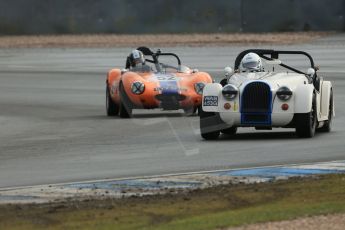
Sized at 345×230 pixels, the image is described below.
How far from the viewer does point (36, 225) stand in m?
10.2

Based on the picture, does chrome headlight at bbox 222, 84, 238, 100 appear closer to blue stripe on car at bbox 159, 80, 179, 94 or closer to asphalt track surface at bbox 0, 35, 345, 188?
asphalt track surface at bbox 0, 35, 345, 188

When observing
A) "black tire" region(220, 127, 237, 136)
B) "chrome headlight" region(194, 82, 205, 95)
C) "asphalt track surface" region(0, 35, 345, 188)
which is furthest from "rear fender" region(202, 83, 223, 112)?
"chrome headlight" region(194, 82, 205, 95)

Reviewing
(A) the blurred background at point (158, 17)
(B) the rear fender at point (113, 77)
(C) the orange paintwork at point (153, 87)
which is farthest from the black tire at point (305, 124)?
(A) the blurred background at point (158, 17)

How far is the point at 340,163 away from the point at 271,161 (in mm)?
878

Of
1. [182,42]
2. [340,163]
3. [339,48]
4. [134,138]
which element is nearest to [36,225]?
[340,163]

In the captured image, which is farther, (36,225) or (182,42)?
(182,42)

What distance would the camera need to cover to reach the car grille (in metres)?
17.0

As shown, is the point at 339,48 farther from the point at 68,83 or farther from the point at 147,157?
the point at 147,157

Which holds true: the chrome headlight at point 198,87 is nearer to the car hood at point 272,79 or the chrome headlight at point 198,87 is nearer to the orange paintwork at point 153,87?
the orange paintwork at point 153,87

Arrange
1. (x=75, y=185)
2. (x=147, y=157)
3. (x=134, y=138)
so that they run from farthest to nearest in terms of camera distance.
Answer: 1. (x=134, y=138)
2. (x=147, y=157)
3. (x=75, y=185)

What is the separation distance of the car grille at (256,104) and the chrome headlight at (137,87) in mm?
4635

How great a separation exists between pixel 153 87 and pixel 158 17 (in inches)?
975

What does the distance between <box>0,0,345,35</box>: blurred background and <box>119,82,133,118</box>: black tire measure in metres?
23.6

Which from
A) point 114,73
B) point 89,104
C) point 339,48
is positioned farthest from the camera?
point 339,48
